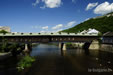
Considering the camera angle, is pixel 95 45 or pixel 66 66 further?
pixel 95 45

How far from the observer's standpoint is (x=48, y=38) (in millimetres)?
66625

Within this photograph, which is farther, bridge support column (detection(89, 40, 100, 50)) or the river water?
bridge support column (detection(89, 40, 100, 50))

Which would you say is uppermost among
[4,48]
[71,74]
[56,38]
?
[56,38]

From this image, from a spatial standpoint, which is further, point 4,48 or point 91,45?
point 91,45

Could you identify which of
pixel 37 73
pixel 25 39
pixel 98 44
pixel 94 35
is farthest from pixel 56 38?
pixel 37 73

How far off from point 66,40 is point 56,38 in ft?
21.2

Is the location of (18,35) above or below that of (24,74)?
above

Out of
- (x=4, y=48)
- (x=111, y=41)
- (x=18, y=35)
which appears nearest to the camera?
(x=4, y=48)

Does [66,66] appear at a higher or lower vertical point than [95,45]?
lower

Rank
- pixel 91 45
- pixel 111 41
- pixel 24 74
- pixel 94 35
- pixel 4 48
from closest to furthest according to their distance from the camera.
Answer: pixel 24 74, pixel 4 48, pixel 111 41, pixel 94 35, pixel 91 45

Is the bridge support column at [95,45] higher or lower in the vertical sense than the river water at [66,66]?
higher

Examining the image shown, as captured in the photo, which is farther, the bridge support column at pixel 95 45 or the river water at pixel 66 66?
the bridge support column at pixel 95 45

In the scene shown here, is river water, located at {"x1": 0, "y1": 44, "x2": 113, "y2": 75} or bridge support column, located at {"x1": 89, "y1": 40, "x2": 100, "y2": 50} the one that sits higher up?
bridge support column, located at {"x1": 89, "y1": 40, "x2": 100, "y2": 50}

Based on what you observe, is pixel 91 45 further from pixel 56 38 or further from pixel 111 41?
pixel 56 38
